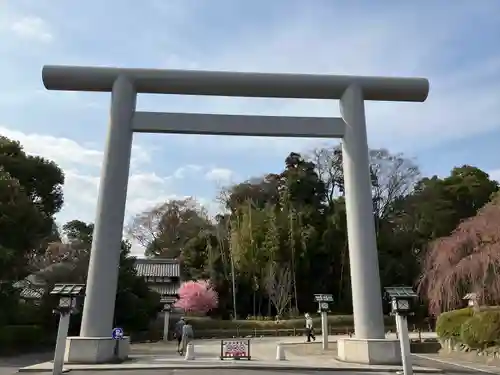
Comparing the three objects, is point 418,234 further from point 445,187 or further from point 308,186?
point 308,186

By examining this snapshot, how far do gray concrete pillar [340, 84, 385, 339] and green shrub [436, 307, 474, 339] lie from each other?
23.9 ft

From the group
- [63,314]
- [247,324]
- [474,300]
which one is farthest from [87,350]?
[247,324]

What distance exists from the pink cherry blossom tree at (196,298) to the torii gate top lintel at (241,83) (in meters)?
23.7

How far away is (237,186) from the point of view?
45.8 m

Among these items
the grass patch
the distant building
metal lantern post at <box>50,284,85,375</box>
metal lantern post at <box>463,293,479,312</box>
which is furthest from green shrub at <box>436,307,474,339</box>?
the distant building

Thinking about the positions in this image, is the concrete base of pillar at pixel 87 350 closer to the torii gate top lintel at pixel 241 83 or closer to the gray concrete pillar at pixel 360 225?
the gray concrete pillar at pixel 360 225

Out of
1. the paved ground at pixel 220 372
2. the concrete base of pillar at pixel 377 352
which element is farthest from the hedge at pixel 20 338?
the concrete base of pillar at pixel 377 352

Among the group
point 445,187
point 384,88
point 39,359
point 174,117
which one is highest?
point 445,187

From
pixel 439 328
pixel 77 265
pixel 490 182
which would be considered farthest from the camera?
pixel 490 182

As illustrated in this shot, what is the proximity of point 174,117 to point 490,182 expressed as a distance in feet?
123

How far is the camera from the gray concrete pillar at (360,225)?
13164 mm

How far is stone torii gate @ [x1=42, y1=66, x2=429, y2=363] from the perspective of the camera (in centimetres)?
1323

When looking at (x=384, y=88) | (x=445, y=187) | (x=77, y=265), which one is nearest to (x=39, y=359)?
(x=77, y=265)

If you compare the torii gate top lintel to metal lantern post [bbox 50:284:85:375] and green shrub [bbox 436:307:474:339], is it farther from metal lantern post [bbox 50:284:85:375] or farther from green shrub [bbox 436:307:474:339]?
green shrub [bbox 436:307:474:339]
